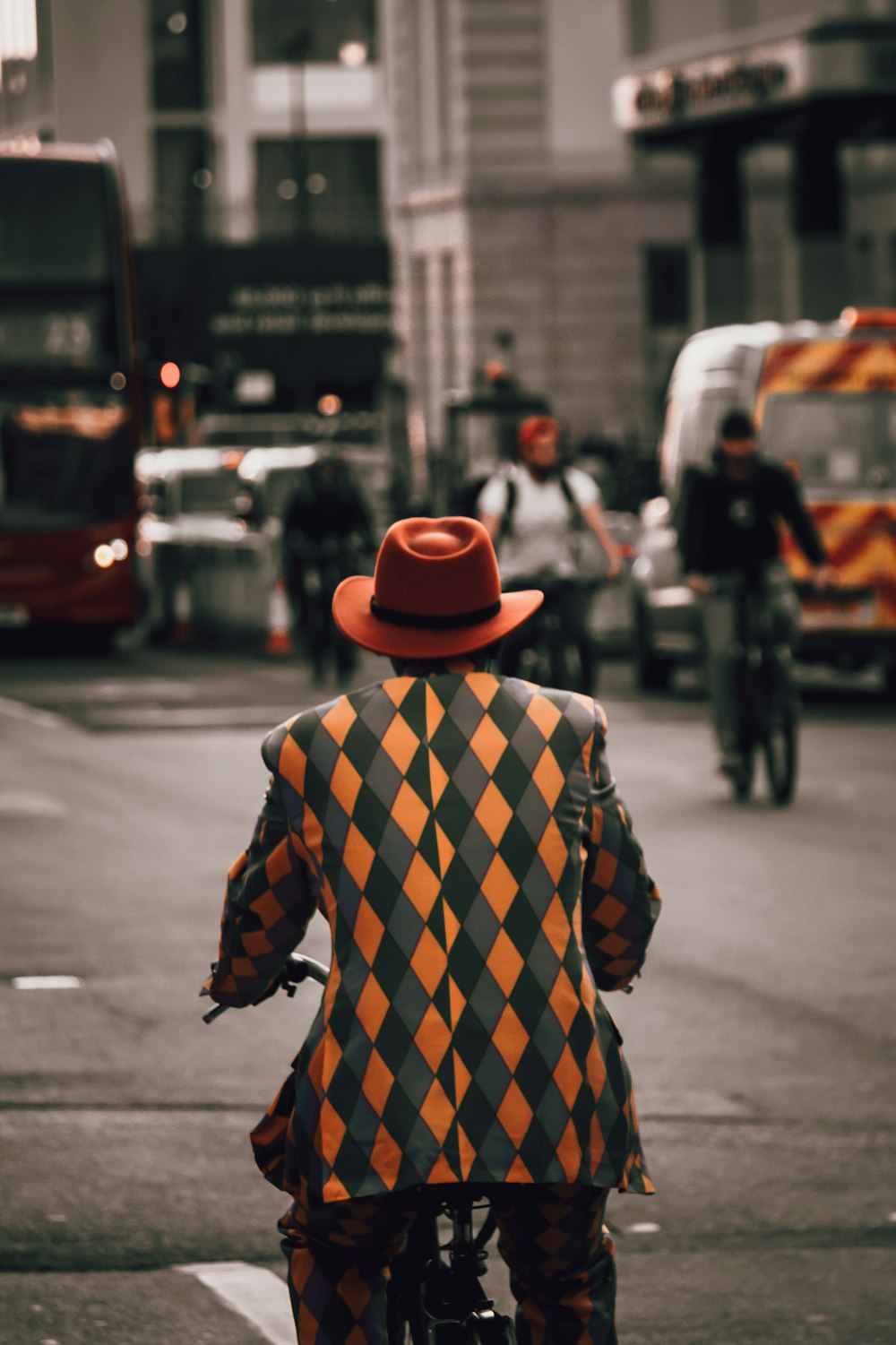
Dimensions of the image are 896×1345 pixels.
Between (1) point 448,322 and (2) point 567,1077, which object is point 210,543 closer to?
(1) point 448,322

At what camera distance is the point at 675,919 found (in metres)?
10.1

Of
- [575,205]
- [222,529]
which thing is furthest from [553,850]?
[575,205]

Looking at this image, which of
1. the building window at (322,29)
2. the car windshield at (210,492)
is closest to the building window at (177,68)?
the building window at (322,29)

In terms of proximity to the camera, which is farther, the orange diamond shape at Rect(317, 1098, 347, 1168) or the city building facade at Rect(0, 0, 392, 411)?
the city building facade at Rect(0, 0, 392, 411)

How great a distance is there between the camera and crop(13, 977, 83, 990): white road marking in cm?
888

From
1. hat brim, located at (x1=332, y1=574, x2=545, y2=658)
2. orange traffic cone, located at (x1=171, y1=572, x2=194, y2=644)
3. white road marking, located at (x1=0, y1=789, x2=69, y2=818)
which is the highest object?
hat brim, located at (x1=332, y1=574, x2=545, y2=658)

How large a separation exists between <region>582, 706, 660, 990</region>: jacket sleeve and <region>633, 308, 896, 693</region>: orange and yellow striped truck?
1448cm

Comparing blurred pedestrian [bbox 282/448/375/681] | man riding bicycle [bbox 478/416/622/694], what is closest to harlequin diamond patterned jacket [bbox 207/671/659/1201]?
man riding bicycle [bbox 478/416/622/694]

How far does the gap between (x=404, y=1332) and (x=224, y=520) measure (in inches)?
983

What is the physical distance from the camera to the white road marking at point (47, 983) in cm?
888

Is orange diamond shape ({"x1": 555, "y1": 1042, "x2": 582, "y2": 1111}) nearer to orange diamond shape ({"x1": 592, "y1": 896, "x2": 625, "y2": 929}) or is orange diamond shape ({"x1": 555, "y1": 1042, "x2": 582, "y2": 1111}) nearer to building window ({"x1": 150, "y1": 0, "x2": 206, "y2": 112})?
orange diamond shape ({"x1": 592, "y1": 896, "x2": 625, "y2": 929})

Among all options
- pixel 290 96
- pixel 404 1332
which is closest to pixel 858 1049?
pixel 404 1332

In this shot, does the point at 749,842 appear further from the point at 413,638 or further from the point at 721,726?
the point at 413,638

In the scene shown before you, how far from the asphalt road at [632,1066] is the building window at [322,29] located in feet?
157
